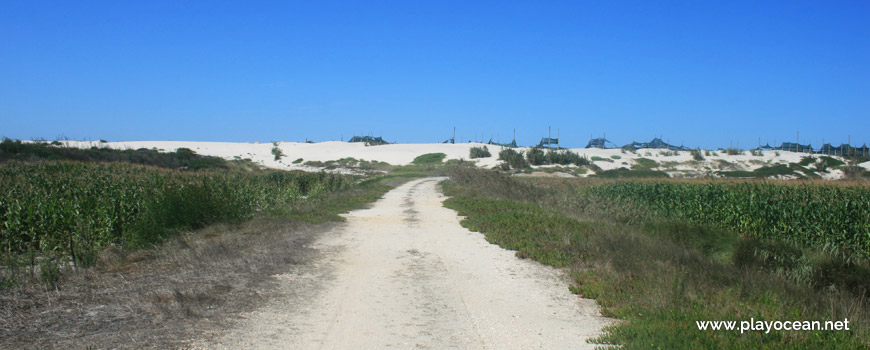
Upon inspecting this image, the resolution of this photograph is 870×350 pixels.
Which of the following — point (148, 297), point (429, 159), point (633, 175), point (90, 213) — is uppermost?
point (429, 159)

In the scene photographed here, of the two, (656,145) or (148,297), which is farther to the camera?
(656,145)

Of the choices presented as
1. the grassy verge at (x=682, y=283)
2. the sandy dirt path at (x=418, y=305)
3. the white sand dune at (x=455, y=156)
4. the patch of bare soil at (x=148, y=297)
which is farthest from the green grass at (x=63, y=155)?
the grassy verge at (x=682, y=283)

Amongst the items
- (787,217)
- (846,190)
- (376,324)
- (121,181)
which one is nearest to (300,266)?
(376,324)

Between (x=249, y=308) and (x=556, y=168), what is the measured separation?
5918 centimetres

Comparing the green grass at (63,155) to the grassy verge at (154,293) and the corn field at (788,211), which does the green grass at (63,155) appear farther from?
the corn field at (788,211)

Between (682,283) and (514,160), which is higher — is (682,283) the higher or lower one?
the lower one

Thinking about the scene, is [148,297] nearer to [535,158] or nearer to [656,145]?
[535,158]

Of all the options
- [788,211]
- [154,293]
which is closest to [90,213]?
[154,293]

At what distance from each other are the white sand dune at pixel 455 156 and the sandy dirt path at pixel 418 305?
39.5 metres

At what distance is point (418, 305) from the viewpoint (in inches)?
265

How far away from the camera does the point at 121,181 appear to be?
1395 centimetres

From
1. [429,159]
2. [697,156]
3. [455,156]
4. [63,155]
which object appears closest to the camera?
[63,155]

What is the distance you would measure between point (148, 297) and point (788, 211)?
1540 cm

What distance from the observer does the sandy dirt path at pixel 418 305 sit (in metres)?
5.37
